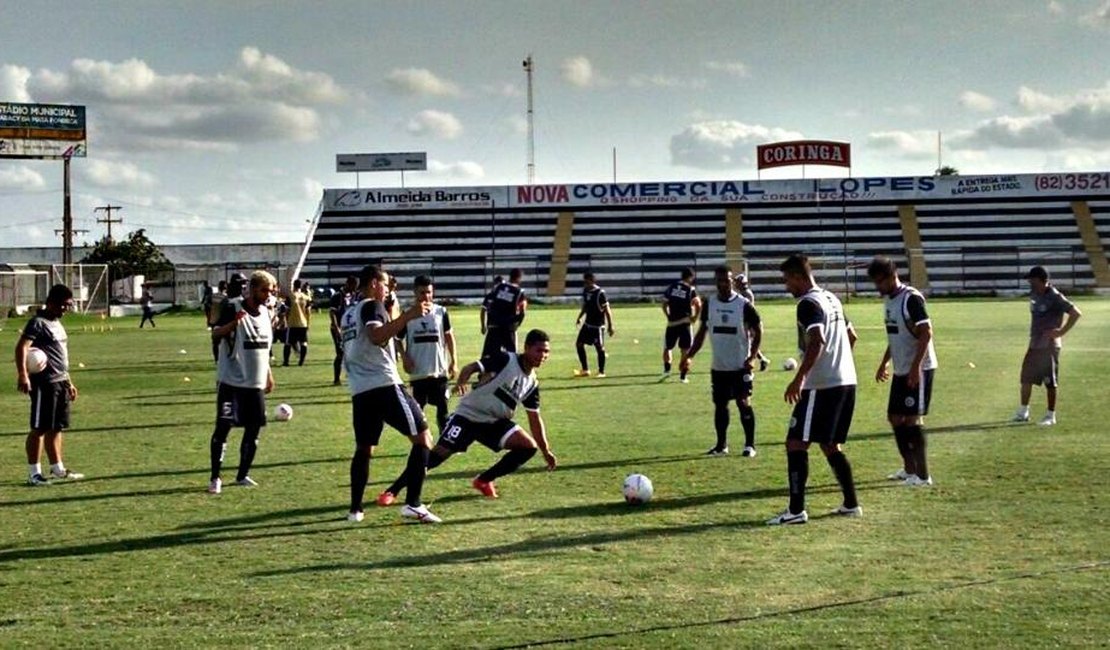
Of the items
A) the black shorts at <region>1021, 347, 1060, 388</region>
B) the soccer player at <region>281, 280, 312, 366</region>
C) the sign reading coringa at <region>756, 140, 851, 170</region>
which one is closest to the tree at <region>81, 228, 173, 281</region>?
the sign reading coringa at <region>756, 140, 851, 170</region>

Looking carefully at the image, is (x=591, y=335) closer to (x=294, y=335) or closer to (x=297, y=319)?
(x=297, y=319)

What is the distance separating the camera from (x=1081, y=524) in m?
8.81

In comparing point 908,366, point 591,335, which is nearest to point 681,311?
point 591,335

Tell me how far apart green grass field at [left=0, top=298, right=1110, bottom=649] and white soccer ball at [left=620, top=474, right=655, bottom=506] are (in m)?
0.14

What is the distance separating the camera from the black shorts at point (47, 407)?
11586 mm

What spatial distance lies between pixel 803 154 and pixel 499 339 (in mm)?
62953

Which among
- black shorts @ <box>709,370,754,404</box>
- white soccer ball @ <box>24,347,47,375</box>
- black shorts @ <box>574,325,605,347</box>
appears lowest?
black shorts @ <box>709,370,754,404</box>

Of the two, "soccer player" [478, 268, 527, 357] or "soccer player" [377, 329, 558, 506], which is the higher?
"soccer player" [478, 268, 527, 357]

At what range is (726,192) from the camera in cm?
A: 7862

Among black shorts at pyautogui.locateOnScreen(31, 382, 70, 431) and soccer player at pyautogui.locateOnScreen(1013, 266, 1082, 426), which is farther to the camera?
soccer player at pyautogui.locateOnScreen(1013, 266, 1082, 426)

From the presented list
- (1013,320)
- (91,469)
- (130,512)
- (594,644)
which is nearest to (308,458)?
(91,469)

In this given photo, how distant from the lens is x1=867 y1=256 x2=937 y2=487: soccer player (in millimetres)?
10242

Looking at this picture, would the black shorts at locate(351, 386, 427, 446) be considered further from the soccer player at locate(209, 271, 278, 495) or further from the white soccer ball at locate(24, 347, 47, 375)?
the white soccer ball at locate(24, 347, 47, 375)

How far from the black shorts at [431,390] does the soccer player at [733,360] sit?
Answer: 2798mm
